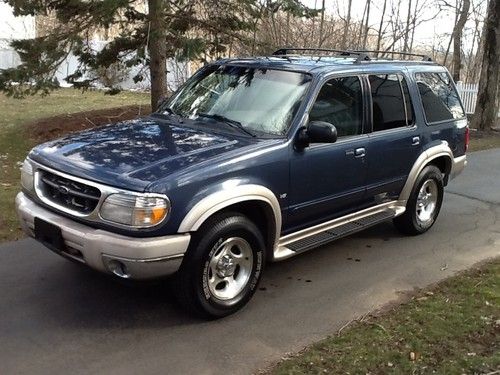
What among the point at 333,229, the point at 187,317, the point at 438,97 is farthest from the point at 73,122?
the point at 187,317

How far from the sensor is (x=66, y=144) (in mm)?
4383

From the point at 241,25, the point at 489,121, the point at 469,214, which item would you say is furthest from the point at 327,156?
the point at 489,121

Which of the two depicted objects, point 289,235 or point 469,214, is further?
point 469,214

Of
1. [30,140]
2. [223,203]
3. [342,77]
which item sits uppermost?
[342,77]

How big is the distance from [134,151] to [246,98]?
1.23 metres

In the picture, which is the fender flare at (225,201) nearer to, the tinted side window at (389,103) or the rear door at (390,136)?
the rear door at (390,136)

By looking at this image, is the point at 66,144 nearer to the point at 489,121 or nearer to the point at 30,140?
the point at 30,140

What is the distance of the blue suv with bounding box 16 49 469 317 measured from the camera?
3.70 metres

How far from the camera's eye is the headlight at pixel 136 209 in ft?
11.8

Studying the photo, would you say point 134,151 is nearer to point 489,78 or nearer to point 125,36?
point 125,36

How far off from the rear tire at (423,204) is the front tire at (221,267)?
234 centimetres

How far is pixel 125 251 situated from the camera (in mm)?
3596

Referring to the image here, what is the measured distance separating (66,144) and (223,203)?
4.52ft

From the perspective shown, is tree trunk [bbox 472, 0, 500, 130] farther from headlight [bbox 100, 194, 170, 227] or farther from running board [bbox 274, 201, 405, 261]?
headlight [bbox 100, 194, 170, 227]
